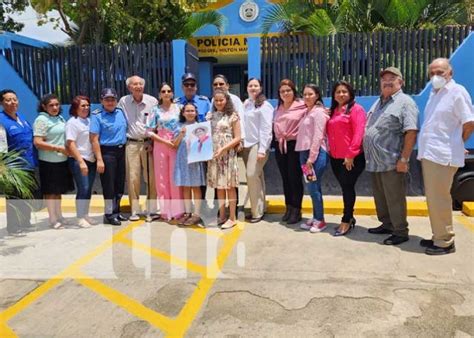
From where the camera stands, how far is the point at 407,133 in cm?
455

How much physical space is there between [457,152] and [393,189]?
29.9 inches

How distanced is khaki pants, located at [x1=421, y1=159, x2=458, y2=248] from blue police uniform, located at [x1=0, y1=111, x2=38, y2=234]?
4.57 metres

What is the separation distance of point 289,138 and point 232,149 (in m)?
0.71

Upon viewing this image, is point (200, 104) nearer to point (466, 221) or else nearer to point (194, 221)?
point (194, 221)

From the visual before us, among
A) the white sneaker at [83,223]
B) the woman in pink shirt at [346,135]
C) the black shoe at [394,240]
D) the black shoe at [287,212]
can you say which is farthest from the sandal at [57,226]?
the black shoe at [394,240]

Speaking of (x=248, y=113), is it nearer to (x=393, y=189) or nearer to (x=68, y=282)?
(x=393, y=189)

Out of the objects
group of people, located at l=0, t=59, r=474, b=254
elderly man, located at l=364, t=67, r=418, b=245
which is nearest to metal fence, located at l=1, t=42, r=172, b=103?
group of people, located at l=0, t=59, r=474, b=254

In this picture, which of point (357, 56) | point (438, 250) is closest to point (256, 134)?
point (438, 250)

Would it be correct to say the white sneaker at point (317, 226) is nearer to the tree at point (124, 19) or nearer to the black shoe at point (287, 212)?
the black shoe at point (287, 212)

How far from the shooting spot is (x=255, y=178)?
18.7 ft

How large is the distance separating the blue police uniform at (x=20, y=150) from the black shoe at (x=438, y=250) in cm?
466

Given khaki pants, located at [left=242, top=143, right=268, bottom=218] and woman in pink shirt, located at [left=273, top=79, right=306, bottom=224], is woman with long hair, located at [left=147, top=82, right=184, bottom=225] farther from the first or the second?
woman in pink shirt, located at [left=273, top=79, right=306, bottom=224]

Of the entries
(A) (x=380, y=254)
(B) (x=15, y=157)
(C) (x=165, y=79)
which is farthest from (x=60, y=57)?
(A) (x=380, y=254)

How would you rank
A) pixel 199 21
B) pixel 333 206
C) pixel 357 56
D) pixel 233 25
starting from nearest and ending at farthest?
1. pixel 333 206
2. pixel 357 56
3. pixel 199 21
4. pixel 233 25
